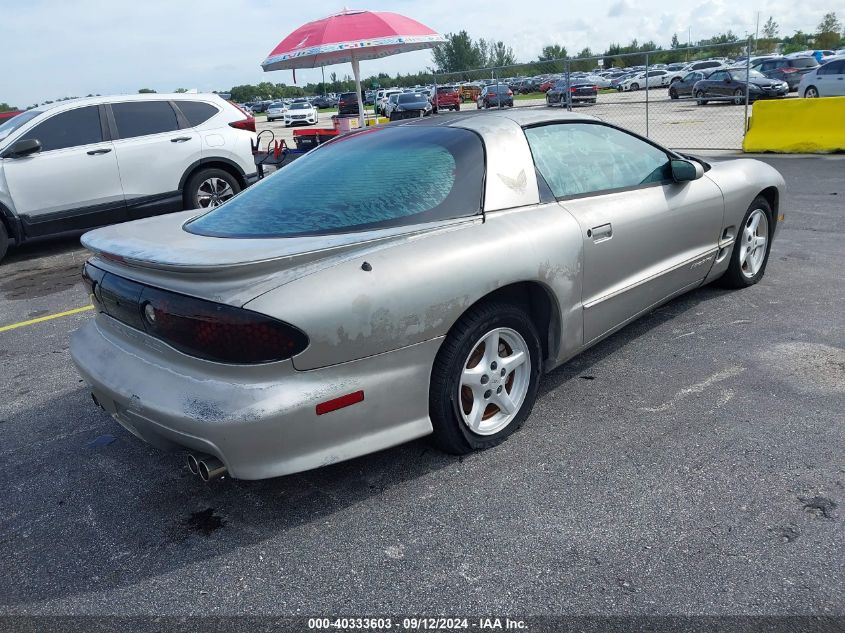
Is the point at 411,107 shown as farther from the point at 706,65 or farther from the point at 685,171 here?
the point at 685,171

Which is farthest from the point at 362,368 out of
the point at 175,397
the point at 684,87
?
the point at 684,87

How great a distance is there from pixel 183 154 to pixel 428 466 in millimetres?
6744

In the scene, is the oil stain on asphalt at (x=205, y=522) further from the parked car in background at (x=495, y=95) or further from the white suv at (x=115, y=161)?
the parked car in background at (x=495, y=95)

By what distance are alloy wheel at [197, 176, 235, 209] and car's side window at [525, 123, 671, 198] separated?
19.4 ft

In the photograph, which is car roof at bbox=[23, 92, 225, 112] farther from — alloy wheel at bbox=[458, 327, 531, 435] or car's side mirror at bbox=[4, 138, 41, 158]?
alloy wheel at bbox=[458, 327, 531, 435]

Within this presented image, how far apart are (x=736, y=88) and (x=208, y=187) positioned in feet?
75.9

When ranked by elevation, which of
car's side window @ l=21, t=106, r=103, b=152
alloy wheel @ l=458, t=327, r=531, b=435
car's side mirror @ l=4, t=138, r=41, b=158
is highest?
car's side window @ l=21, t=106, r=103, b=152

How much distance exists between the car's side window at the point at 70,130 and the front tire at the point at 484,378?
6.78 m

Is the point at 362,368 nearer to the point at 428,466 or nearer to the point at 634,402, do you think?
the point at 428,466

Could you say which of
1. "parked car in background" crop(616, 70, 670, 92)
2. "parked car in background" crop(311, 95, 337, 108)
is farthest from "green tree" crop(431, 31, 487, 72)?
"parked car in background" crop(616, 70, 670, 92)

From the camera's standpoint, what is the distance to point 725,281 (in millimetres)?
5047

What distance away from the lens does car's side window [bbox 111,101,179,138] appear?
8.30 meters

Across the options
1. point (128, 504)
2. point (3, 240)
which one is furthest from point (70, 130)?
point (128, 504)

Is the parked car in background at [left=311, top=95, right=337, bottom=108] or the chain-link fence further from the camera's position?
the parked car in background at [left=311, top=95, right=337, bottom=108]
